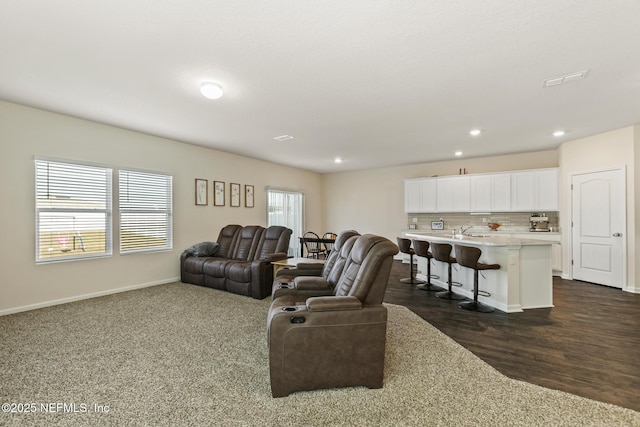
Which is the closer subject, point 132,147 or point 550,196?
point 132,147

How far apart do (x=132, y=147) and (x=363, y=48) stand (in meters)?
4.33

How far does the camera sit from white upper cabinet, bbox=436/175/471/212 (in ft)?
23.5

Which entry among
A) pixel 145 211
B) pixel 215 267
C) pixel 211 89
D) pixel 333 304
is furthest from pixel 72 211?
pixel 333 304

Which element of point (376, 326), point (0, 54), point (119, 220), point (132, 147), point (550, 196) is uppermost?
point (0, 54)

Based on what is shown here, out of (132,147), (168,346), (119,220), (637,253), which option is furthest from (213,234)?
(637,253)

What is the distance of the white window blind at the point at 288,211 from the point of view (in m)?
7.94

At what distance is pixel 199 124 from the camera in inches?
184

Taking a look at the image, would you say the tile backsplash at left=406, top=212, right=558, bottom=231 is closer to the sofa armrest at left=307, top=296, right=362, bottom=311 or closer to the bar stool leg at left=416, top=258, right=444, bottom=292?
the bar stool leg at left=416, top=258, right=444, bottom=292

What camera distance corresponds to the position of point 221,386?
2.17 metres

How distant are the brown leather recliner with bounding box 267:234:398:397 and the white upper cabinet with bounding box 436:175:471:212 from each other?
232 inches

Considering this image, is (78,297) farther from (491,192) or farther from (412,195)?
(491,192)

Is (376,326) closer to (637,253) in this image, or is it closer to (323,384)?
(323,384)

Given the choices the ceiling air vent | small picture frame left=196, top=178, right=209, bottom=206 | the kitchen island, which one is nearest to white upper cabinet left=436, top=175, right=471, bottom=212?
the kitchen island

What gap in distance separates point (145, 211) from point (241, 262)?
198 centimetres
